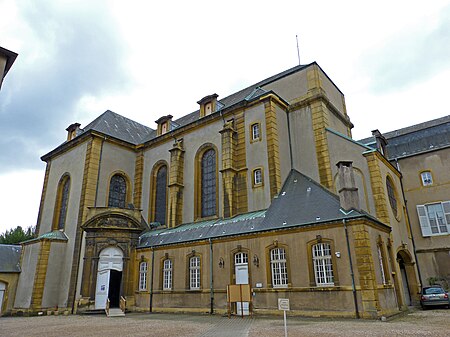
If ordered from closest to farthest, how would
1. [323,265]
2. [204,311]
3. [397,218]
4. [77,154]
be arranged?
1. [323,265]
2. [204,311]
3. [397,218]
4. [77,154]

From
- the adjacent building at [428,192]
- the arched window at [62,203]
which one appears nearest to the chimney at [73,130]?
the arched window at [62,203]

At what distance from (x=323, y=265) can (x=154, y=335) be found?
23.7ft

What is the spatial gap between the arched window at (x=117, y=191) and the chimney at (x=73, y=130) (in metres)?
5.23

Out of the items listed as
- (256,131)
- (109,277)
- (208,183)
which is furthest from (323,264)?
(109,277)

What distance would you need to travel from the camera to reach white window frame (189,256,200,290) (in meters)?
17.9

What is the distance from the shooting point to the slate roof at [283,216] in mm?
14977

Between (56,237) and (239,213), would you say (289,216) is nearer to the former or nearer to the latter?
(239,213)

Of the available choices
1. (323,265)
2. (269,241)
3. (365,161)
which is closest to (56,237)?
(269,241)

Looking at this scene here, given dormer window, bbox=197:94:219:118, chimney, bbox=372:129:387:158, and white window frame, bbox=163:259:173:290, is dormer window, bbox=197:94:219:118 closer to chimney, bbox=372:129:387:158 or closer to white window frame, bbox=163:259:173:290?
white window frame, bbox=163:259:173:290

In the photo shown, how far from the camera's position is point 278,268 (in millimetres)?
15219

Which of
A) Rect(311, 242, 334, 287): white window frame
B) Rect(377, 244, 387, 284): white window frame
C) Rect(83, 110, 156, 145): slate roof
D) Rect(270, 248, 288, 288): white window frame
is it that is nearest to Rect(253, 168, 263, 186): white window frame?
Rect(270, 248, 288, 288): white window frame

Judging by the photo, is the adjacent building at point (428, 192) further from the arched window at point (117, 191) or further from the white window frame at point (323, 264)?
the arched window at point (117, 191)

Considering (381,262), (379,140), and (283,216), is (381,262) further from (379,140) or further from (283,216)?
(379,140)

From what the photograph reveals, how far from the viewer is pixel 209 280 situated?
17.2 metres
